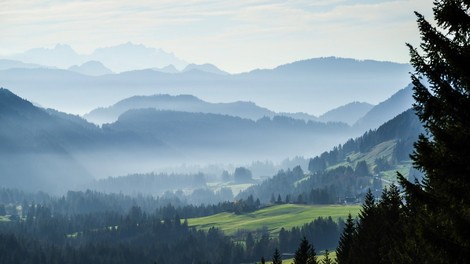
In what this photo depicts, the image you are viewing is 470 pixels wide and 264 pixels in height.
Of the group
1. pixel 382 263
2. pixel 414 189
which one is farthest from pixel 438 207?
pixel 382 263

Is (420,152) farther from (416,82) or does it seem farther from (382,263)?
(382,263)

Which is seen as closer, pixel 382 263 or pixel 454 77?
pixel 454 77

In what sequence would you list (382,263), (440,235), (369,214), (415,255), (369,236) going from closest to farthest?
1. (440,235)
2. (415,255)
3. (382,263)
4. (369,236)
5. (369,214)

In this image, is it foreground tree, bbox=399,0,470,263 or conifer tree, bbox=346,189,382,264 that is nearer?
foreground tree, bbox=399,0,470,263

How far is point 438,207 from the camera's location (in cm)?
1734

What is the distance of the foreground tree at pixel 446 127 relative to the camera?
1557 centimetres

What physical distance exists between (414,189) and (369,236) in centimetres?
2857

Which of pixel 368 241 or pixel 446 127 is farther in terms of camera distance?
pixel 368 241

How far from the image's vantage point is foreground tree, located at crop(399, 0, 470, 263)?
1557 centimetres

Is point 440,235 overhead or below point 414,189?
below

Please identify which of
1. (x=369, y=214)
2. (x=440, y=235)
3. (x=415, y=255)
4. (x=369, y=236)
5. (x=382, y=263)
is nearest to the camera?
(x=440, y=235)

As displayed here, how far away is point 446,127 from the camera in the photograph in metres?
16.4

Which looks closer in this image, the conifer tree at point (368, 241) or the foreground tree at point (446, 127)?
the foreground tree at point (446, 127)

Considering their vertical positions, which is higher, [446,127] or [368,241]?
[446,127]
